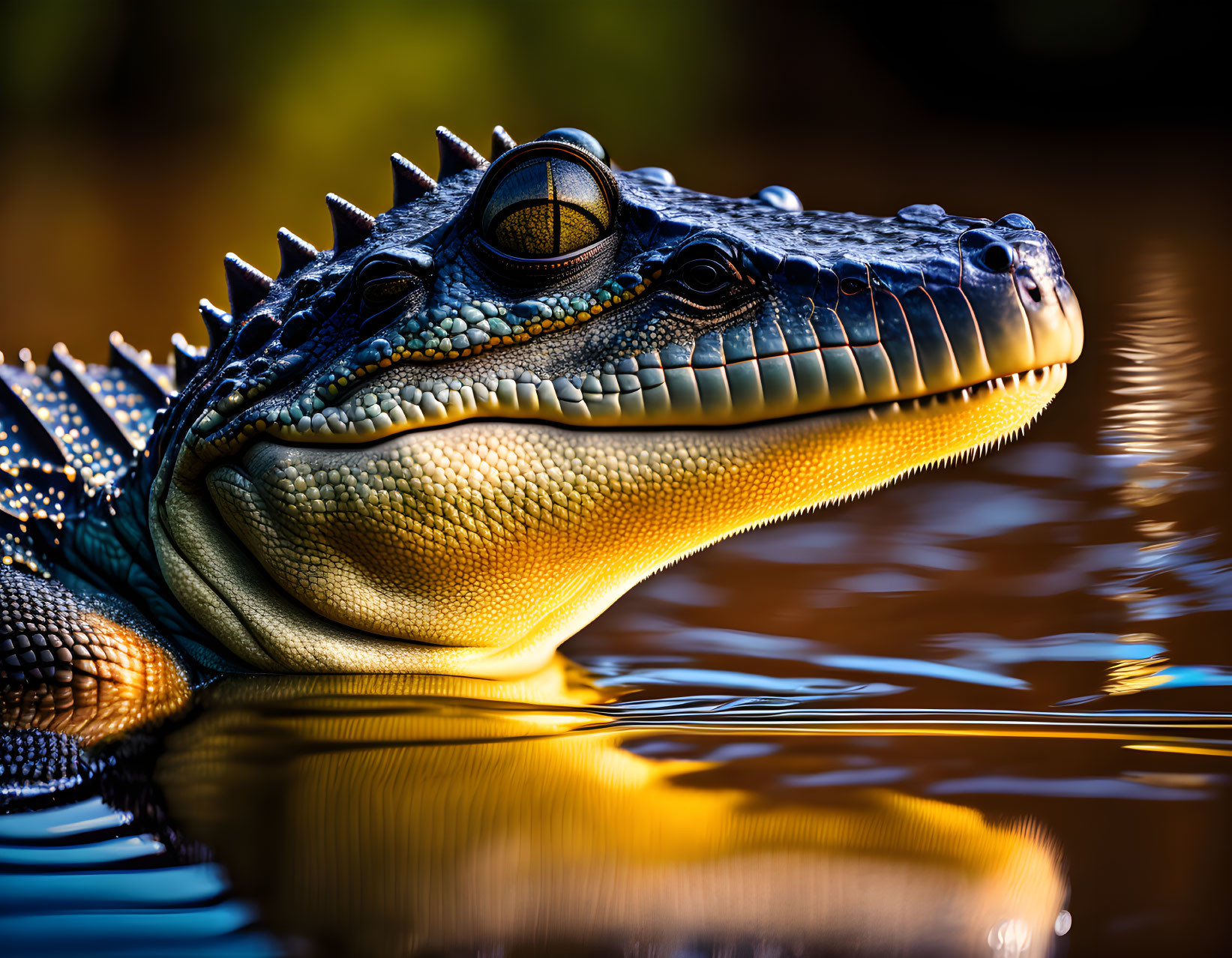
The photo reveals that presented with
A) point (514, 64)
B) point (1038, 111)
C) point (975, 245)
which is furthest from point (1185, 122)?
point (975, 245)

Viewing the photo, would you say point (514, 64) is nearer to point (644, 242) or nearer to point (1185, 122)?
point (1185, 122)

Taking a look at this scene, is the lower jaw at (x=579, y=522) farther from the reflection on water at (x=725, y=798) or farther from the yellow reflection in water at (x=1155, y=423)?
the yellow reflection in water at (x=1155, y=423)

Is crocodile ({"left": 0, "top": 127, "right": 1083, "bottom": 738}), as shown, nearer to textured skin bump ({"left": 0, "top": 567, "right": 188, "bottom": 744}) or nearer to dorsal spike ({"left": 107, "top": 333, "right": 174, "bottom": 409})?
textured skin bump ({"left": 0, "top": 567, "right": 188, "bottom": 744})

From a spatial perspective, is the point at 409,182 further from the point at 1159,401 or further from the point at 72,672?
the point at 1159,401

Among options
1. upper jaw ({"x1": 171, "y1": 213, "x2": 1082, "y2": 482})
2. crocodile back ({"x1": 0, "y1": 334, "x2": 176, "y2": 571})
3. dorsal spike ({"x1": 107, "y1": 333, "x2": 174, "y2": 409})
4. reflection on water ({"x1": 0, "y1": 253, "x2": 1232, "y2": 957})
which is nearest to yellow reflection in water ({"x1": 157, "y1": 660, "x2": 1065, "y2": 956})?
reflection on water ({"x1": 0, "y1": 253, "x2": 1232, "y2": 957})

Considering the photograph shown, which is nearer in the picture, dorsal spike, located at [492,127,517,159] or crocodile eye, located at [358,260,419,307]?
crocodile eye, located at [358,260,419,307]

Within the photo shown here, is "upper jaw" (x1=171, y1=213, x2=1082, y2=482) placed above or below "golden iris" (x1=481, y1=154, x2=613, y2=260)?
below

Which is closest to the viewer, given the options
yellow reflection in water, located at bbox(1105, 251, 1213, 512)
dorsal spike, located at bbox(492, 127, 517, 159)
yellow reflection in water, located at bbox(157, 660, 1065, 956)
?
yellow reflection in water, located at bbox(157, 660, 1065, 956)
